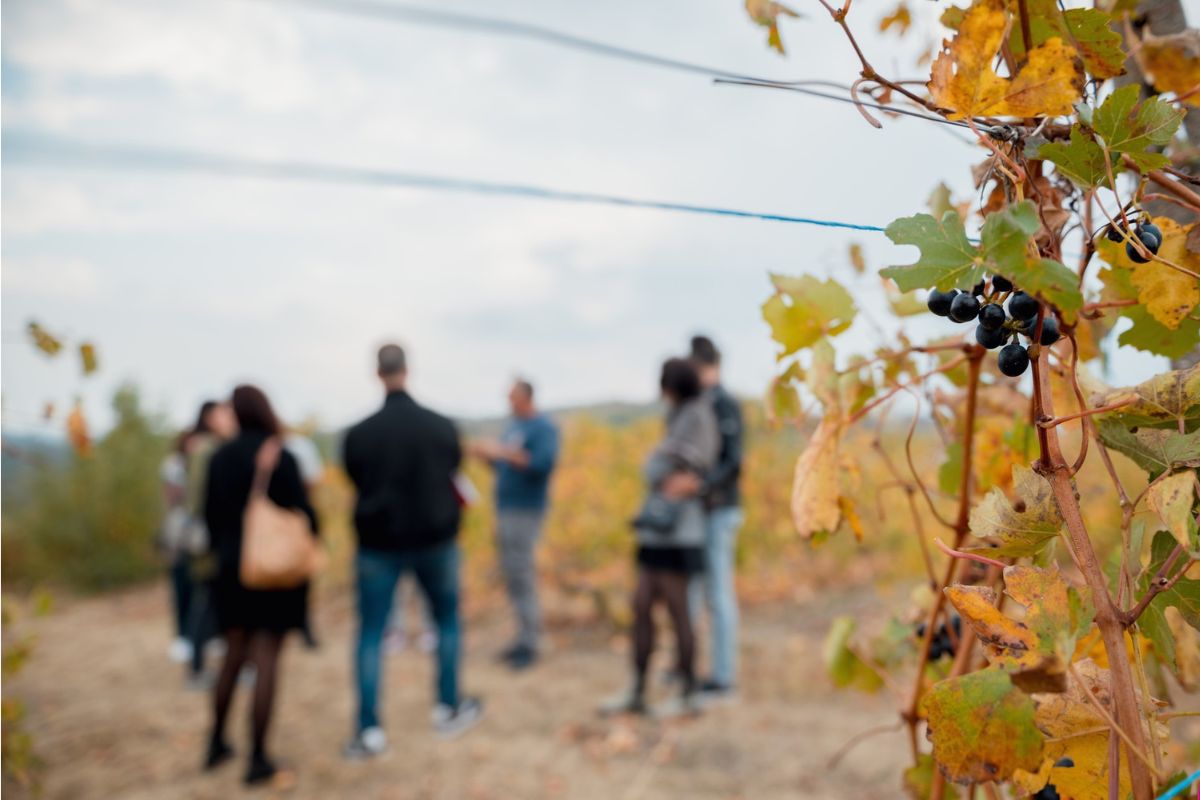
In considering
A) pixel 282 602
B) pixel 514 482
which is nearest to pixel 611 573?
pixel 514 482

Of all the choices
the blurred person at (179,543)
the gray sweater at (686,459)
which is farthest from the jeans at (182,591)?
the gray sweater at (686,459)

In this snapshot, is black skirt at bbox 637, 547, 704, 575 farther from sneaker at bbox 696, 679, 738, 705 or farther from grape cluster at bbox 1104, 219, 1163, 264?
grape cluster at bbox 1104, 219, 1163, 264

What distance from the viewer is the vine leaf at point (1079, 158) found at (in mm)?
668

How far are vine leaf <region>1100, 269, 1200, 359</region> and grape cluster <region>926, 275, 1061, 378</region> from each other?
23 cm

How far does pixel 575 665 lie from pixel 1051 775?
14.7 feet

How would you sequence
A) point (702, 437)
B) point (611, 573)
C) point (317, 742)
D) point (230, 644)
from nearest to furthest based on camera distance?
point (230, 644) → point (702, 437) → point (317, 742) → point (611, 573)

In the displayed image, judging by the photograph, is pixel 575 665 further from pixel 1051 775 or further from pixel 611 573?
pixel 1051 775

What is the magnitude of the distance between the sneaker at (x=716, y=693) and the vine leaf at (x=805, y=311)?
3.35 meters

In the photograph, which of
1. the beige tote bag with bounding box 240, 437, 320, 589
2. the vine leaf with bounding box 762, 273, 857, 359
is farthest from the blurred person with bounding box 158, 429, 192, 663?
the vine leaf with bounding box 762, 273, 857, 359

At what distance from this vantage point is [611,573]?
256 inches

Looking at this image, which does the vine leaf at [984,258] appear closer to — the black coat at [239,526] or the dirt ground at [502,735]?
the dirt ground at [502,735]

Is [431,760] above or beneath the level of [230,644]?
beneath

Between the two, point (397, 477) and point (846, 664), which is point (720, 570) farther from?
point (846, 664)

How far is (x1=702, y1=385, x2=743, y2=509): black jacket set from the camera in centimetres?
372
